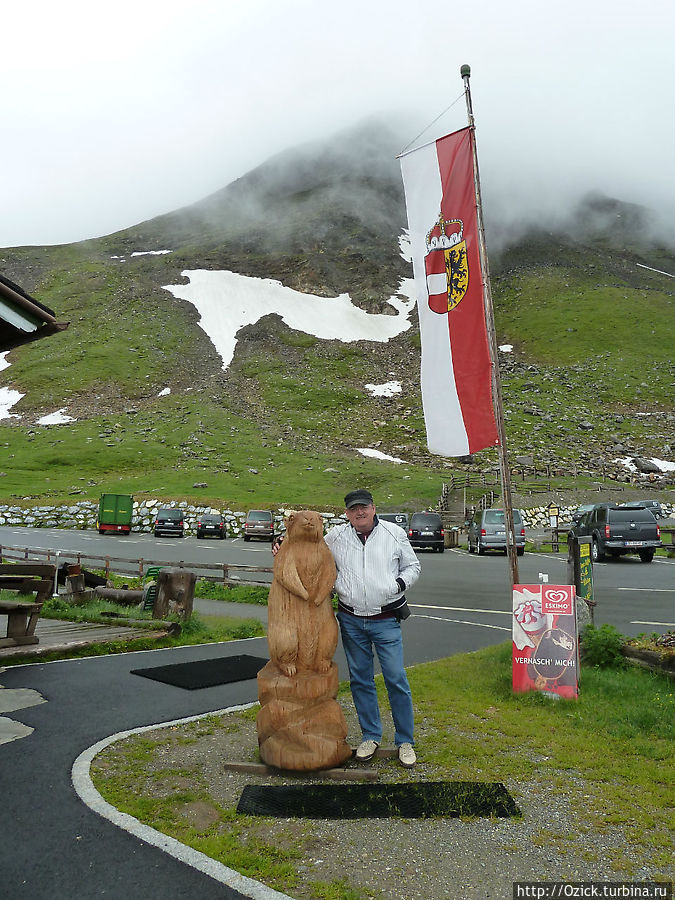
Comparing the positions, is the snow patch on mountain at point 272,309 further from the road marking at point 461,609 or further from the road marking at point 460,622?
the road marking at point 460,622

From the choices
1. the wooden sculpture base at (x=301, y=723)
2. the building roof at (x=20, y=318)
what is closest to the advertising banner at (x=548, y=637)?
the wooden sculpture base at (x=301, y=723)

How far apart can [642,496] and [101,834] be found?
140 feet

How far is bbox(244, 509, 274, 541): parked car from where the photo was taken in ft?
107

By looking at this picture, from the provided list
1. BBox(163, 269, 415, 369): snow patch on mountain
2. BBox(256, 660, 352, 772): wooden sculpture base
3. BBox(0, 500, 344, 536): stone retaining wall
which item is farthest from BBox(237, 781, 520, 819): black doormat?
BBox(163, 269, 415, 369): snow patch on mountain

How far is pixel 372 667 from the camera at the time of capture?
16.7 ft

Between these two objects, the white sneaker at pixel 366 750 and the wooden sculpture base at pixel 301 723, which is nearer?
the wooden sculpture base at pixel 301 723

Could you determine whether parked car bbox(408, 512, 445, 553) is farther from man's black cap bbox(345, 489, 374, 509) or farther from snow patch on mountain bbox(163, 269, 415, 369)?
snow patch on mountain bbox(163, 269, 415, 369)

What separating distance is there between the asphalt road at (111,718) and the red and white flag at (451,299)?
142 inches

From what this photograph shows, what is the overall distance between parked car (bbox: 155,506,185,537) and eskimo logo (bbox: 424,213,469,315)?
30.0 metres

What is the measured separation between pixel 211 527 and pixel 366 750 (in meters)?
30.1

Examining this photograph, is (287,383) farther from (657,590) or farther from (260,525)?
(657,590)

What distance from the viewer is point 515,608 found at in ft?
21.3

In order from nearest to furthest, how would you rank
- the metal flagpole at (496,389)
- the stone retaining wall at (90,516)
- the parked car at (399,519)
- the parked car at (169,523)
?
1. the metal flagpole at (496,389)
2. the parked car at (399,519)
3. the parked car at (169,523)
4. the stone retaining wall at (90,516)

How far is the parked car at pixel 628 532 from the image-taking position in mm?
21953
